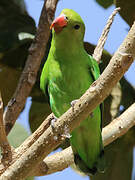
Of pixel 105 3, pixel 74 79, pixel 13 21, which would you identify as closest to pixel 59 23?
pixel 74 79

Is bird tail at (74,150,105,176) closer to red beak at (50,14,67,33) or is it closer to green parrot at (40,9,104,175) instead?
green parrot at (40,9,104,175)

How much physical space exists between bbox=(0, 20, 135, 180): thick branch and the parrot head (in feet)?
1.99

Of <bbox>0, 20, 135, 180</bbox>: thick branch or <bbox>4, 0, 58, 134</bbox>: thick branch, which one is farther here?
<bbox>4, 0, 58, 134</bbox>: thick branch

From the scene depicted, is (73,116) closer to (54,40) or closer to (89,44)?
(54,40)

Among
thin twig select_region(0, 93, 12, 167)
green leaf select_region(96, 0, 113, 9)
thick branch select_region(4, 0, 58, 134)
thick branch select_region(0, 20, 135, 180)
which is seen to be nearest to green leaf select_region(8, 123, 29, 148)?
thick branch select_region(4, 0, 58, 134)

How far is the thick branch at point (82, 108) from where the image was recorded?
125 cm

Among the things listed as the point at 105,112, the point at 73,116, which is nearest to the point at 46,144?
the point at 73,116

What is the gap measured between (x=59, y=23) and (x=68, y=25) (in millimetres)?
68

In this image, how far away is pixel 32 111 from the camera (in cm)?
266

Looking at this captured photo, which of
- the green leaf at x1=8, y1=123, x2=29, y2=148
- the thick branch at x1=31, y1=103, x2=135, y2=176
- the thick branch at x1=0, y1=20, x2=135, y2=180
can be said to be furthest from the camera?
the green leaf at x1=8, y1=123, x2=29, y2=148

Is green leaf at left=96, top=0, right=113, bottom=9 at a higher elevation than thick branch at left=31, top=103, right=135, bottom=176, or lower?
higher

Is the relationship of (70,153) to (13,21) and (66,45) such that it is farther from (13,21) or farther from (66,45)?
(13,21)

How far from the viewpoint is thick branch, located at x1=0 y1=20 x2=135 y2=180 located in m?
1.25

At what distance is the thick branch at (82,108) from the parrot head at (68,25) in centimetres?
61
